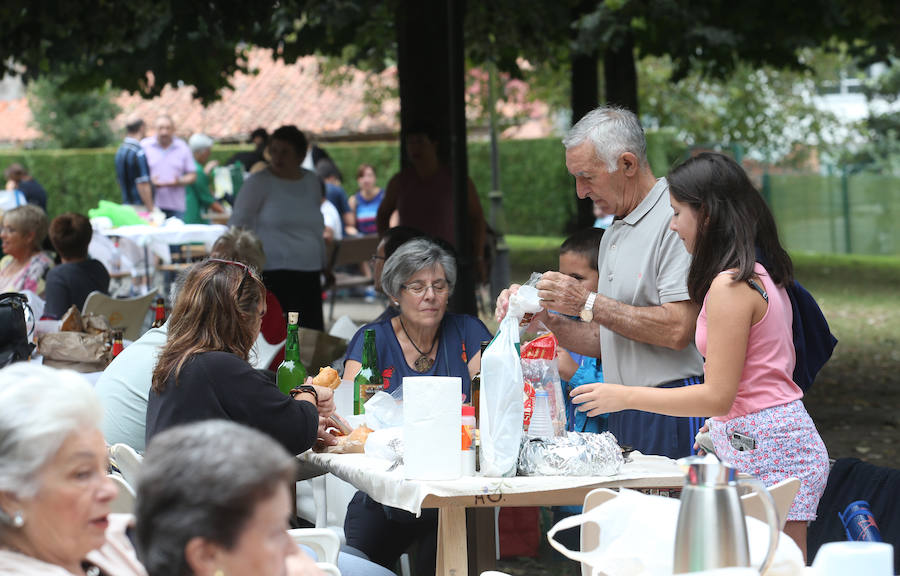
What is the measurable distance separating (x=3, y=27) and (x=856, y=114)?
131 feet

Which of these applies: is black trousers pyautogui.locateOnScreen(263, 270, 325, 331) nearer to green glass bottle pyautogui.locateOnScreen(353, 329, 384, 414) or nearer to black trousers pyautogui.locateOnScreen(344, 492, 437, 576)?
green glass bottle pyautogui.locateOnScreen(353, 329, 384, 414)

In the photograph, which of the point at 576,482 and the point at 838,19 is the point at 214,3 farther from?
the point at 576,482

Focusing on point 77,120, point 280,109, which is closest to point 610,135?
point 280,109

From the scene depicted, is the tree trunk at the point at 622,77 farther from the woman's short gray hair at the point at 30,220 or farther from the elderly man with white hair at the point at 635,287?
the elderly man with white hair at the point at 635,287

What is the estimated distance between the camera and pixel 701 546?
89.4 inches

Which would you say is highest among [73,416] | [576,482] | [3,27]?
[3,27]

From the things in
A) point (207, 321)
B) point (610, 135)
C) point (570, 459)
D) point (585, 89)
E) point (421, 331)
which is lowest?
point (570, 459)

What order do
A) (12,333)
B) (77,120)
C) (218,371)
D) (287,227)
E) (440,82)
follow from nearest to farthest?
(218,371) < (12,333) < (287,227) < (440,82) < (77,120)

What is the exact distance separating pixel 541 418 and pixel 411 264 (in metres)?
1.44

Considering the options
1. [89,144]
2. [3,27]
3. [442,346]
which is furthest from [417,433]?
[89,144]

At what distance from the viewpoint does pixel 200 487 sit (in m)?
1.93

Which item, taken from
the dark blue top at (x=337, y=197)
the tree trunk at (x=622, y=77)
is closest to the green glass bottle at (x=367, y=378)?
the tree trunk at (x=622, y=77)

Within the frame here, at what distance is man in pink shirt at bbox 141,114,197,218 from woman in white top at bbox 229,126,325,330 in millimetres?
6226

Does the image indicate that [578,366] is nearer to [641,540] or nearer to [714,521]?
[641,540]
